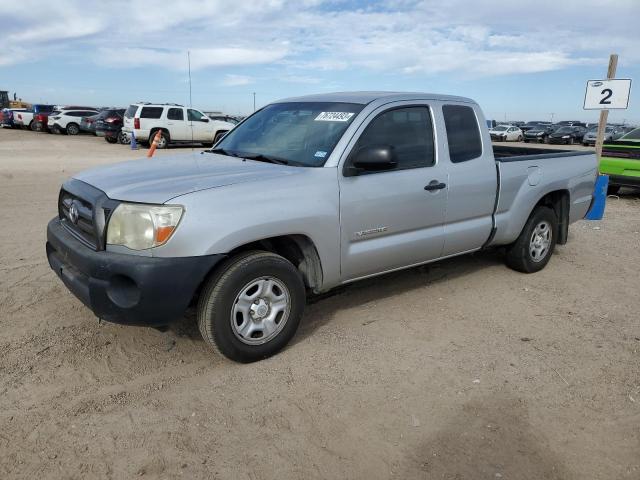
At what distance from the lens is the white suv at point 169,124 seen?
20844 mm

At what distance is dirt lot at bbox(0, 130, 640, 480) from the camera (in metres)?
2.69

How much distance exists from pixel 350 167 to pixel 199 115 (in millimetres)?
19678

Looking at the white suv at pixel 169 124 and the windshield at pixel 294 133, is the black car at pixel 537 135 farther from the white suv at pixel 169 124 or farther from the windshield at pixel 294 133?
the windshield at pixel 294 133

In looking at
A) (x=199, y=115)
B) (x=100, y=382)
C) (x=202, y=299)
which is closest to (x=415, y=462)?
(x=202, y=299)

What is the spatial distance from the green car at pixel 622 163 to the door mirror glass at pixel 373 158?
9.31 metres

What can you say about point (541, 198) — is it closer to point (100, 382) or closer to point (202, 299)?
point (202, 299)

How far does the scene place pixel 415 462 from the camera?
2697mm

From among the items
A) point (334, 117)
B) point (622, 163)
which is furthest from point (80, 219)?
point (622, 163)

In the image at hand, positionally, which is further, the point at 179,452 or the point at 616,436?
the point at 616,436

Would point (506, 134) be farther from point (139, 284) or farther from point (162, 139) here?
point (139, 284)

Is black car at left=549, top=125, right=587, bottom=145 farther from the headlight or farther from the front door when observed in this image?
the headlight

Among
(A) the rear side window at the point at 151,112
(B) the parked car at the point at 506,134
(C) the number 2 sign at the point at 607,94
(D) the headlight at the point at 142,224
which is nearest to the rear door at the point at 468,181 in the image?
(D) the headlight at the point at 142,224

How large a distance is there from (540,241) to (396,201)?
8.18ft

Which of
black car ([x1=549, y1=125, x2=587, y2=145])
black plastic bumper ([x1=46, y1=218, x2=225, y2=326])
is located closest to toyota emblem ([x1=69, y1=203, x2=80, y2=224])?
black plastic bumper ([x1=46, y1=218, x2=225, y2=326])
